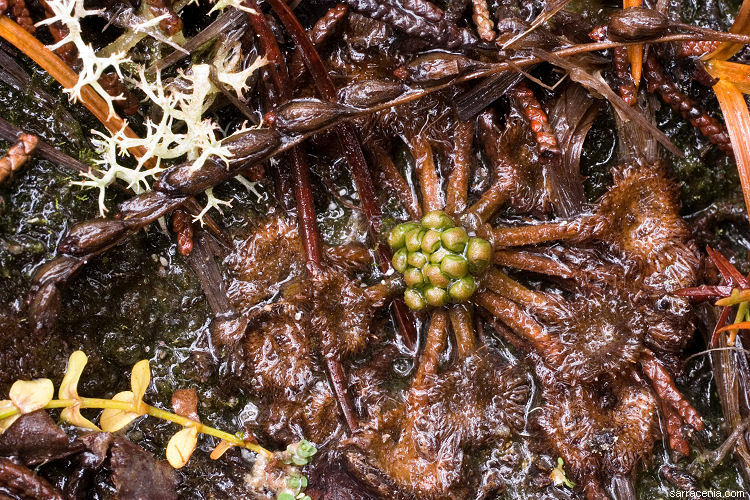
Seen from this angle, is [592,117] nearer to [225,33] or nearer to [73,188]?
[225,33]

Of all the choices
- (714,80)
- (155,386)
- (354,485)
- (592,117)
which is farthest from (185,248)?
(714,80)

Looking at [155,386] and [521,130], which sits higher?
[521,130]

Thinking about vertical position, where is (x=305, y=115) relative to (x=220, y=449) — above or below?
above

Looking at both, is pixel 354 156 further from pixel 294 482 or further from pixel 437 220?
pixel 294 482

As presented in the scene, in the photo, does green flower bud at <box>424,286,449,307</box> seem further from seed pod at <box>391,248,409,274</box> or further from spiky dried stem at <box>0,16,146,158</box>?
spiky dried stem at <box>0,16,146,158</box>

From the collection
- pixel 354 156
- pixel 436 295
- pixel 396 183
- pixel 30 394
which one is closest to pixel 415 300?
pixel 436 295
